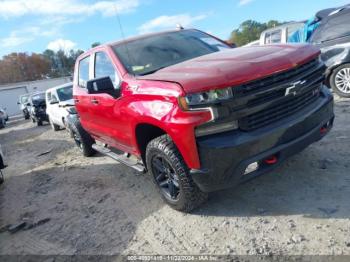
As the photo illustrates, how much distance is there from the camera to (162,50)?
457cm

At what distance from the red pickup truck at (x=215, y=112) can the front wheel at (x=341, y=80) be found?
4.05 m

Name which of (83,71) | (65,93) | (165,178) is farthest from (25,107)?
(165,178)

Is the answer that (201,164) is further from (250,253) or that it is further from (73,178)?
(73,178)

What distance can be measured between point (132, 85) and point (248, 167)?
5.30ft

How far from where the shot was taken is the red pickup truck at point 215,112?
3105 millimetres

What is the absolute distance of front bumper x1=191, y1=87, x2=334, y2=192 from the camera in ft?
10.2

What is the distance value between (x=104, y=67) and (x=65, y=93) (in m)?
7.21

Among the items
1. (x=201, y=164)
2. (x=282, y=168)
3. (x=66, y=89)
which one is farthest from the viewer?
(x=66, y=89)

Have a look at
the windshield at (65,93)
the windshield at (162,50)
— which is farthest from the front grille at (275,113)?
the windshield at (65,93)

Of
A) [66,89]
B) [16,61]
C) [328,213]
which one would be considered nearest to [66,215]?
[328,213]

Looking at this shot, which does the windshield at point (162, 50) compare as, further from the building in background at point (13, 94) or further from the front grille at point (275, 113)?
the building in background at point (13, 94)

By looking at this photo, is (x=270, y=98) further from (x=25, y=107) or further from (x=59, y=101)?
(x=25, y=107)

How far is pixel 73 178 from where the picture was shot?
634cm

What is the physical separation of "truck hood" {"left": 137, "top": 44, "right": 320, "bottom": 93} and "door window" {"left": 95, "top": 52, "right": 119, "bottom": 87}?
2.38 feet
